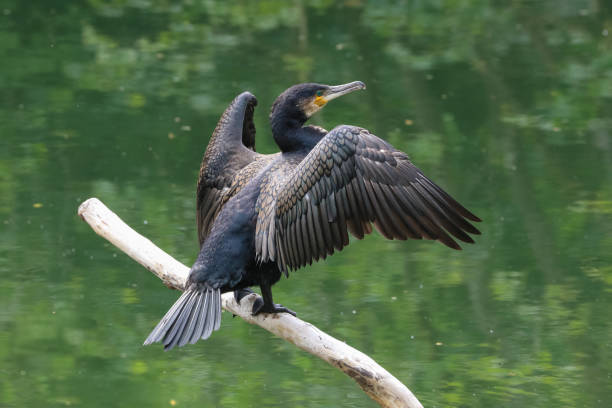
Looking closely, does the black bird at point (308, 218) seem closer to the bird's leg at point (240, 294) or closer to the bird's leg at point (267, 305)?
the bird's leg at point (267, 305)

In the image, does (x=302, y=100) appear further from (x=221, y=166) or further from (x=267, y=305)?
(x=267, y=305)

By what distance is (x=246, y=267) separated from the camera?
4352 millimetres

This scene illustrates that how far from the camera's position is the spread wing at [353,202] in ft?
13.3

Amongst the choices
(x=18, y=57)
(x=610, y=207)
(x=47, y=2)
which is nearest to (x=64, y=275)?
(x=610, y=207)

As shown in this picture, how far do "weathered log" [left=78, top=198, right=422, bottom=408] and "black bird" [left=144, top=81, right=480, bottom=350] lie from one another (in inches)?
4.4

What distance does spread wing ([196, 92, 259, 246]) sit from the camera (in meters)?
A: 4.92

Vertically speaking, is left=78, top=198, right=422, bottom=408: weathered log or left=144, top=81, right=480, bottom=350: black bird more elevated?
left=144, top=81, right=480, bottom=350: black bird

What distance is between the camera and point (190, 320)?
4.05 metres

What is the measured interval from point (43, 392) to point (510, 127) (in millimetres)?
4744

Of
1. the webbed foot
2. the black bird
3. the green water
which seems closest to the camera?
the black bird

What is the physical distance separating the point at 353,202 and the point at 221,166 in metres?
1.00

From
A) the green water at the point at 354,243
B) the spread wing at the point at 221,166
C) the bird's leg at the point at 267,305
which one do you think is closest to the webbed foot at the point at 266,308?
the bird's leg at the point at 267,305

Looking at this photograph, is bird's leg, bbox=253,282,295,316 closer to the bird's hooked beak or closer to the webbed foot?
the webbed foot

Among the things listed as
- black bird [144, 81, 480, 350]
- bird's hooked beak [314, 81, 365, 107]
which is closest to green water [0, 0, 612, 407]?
black bird [144, 81, 480, 350]
